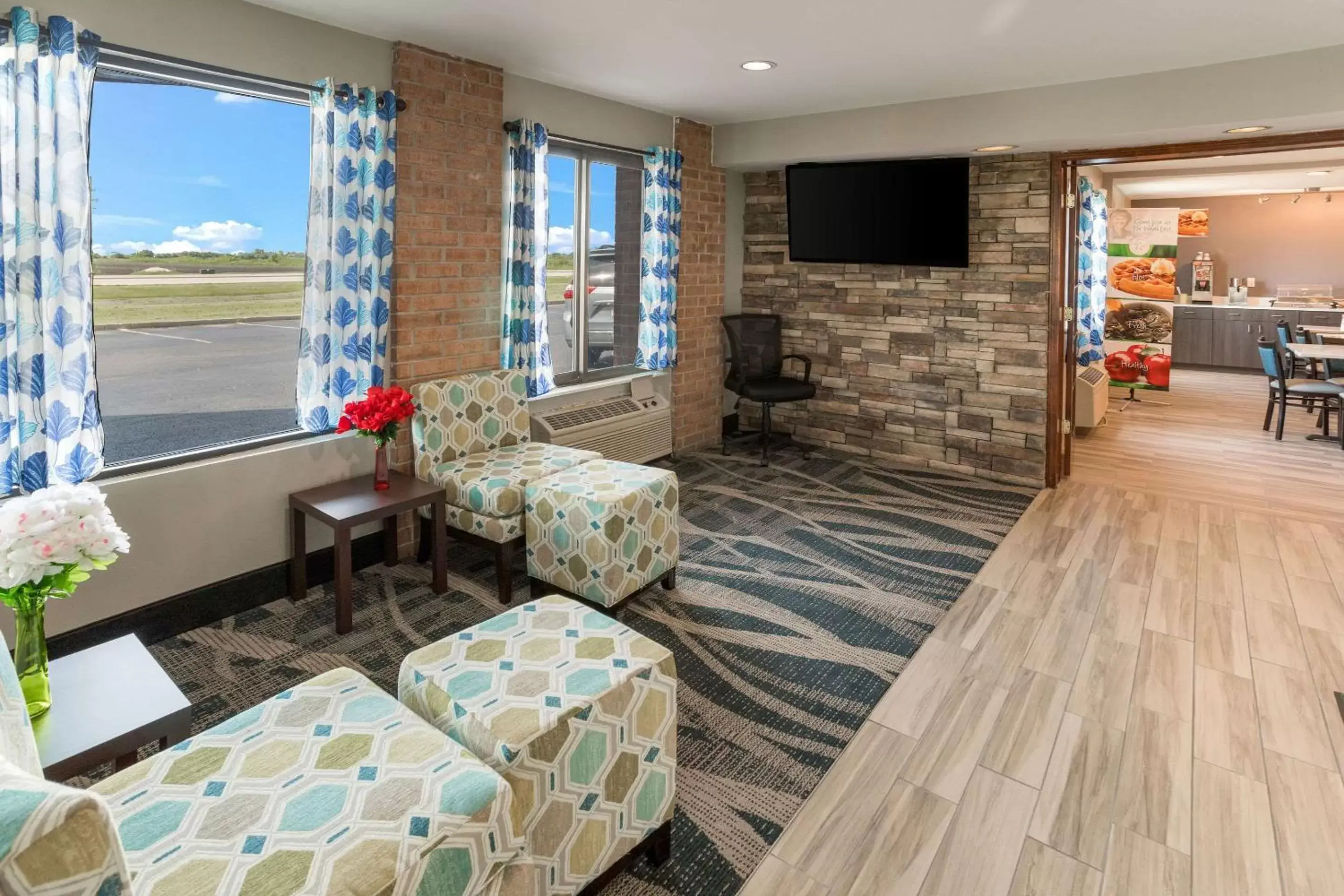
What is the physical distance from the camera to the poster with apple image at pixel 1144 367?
8.89 metres

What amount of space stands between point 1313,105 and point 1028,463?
95.9 inches

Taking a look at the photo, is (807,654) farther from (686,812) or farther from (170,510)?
(170,510)

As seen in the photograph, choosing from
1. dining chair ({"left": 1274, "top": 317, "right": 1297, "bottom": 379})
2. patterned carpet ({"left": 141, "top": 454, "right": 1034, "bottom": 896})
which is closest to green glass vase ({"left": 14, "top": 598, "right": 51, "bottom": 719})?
patterned carpet ({"left": 141, "top": 454, "right": 1034, "bottom": 896})

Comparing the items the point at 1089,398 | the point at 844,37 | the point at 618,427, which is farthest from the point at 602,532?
the point at 1089,398

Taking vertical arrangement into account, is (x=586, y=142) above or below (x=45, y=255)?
above

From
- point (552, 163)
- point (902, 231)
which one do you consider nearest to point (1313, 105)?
point (902, 231)

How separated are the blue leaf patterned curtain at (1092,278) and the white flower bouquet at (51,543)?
787cm

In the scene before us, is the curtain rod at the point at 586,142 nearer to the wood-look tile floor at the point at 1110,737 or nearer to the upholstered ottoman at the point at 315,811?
the wood-look tile floor at the point at 1110,737

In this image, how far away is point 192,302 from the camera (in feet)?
11.1

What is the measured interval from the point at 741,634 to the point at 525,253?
2405 millimetres

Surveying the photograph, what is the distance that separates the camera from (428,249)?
12.5 ft

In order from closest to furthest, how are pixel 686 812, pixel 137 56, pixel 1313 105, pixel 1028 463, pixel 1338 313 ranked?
pixel 686 812, pixel 137 56, pixel 1313 105, pixel 1028 463, pixel 1338 313

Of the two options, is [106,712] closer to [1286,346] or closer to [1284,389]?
[1284,389]

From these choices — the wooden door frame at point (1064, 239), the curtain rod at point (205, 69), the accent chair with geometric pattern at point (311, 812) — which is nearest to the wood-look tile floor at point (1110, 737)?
the accent chair with geometric pattern at point (311, 812)
